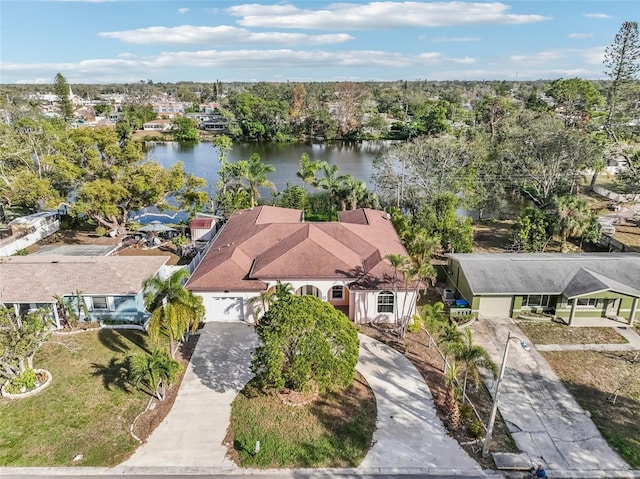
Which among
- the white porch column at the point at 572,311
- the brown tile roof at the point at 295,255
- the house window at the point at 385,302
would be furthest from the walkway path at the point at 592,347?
the brown tile roof at the point at 295,255

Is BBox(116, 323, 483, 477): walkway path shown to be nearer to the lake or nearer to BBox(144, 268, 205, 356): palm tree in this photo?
BBox(144, 268, 205, 356): palm tree

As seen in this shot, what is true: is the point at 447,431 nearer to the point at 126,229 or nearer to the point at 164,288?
the point at 164,288

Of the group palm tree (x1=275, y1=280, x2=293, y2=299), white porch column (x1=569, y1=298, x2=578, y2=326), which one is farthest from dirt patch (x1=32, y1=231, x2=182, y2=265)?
white porch column (x1=569, y1=298, x2=578, y2=326)

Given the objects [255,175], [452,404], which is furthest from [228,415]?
[255,175]

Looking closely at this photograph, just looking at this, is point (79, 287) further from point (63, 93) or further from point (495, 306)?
point (63, 93)

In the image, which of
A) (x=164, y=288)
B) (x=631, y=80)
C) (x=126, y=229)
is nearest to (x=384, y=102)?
(x=631, y=80)

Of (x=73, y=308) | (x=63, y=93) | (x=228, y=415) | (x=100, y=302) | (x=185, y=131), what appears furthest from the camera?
(x=63, y=93)
